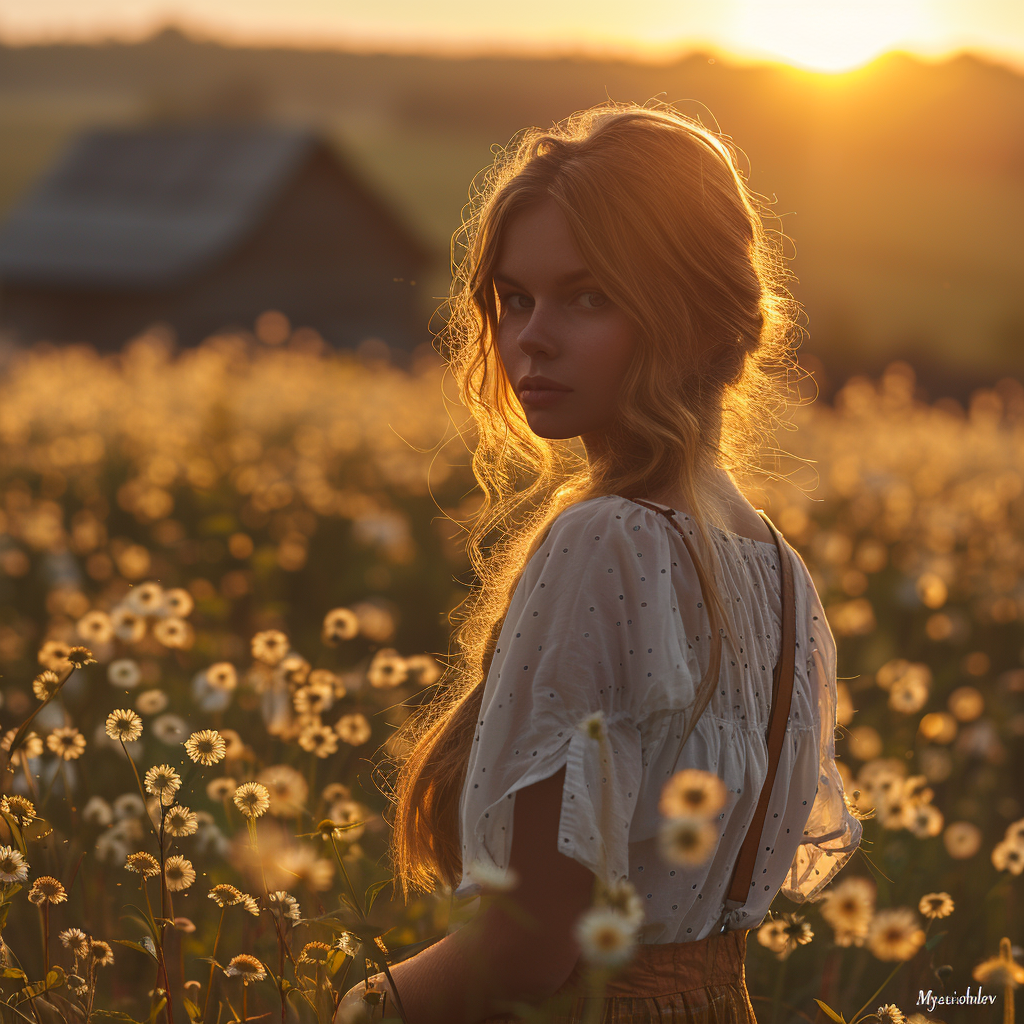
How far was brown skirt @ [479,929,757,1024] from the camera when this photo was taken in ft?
4.36

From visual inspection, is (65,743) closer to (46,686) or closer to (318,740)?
(46,686)

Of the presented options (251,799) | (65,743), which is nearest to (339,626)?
(65,743)

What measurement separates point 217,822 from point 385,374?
9535mm

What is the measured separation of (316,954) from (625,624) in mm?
765

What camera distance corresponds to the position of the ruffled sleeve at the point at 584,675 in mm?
1229

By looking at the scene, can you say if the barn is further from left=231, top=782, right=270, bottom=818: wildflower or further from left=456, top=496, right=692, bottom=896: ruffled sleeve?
left=456, top=496, right=692, bottom=896: ruffled sleeve

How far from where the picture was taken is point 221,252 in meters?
26.4

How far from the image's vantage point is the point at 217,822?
260 cm

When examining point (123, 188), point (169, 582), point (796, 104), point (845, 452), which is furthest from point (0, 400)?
point (796, 104)

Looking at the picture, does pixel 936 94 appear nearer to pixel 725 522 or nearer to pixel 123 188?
A: pixel 123 188

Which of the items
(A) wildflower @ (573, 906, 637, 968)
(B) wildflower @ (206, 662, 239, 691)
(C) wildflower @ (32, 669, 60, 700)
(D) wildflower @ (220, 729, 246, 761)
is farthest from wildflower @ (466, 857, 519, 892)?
(B) wildflower @ (206, 662, 239, 691)

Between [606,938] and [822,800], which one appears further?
[822,800]

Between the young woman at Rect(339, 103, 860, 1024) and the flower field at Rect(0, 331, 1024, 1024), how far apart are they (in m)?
0.15

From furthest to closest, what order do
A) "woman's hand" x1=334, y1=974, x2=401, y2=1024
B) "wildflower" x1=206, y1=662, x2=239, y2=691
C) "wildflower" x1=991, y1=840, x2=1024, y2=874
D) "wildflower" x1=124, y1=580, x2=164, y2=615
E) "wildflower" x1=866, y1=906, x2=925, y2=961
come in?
"wildflower" x1=124, y1=580, x2=164, y2=615 < "wildflower" x1=206, y1=662, x2=239, y2=691 < "wildflower" x1=991, y1=840, x2=1024, y2=874 < "woman's hand" x1=334, y1=974, x2=401, y2=1024 < "wildflower" x1=866, y1=906, x2=925, y2=961
